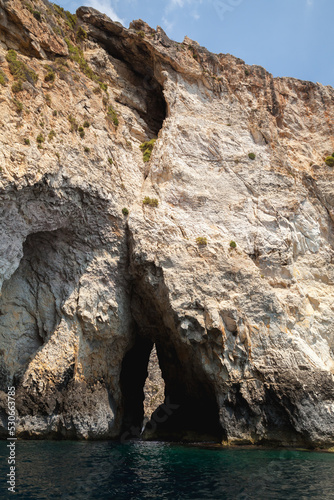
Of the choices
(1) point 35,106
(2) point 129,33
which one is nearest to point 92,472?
(1) point 35,106

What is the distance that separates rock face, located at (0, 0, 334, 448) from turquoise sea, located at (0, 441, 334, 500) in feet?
11.4

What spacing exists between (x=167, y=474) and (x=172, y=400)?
1505 centimetres

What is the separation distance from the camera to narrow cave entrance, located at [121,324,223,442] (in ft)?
74.7

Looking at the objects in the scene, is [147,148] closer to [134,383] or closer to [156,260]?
[156,260]

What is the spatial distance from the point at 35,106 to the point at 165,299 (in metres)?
13.4

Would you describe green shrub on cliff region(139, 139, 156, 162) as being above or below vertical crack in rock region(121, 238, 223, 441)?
above

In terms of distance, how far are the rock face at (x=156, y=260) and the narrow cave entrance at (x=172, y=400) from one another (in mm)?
153

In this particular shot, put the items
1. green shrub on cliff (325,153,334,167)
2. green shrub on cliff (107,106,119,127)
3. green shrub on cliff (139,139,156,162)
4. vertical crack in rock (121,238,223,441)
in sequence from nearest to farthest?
vertical crack in rock (121,238,223,441), green shrub on cliff (107,106,119,127), green shrub on cliff (139,139,156,162), green shrub on cliff (325,153,334,167)

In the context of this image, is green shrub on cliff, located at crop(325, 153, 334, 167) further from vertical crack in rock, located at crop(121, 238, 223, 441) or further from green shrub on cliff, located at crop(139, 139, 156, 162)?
vertical crack in rock, located at crop(121, 238, 223, 441)

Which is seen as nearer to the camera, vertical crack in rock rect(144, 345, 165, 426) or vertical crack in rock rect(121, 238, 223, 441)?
vertical crack in rock rect(121, 238, 223, 441)

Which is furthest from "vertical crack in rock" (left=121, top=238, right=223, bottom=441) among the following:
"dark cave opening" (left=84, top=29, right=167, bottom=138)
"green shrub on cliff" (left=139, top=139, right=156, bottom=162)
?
"dark cave opening" (left=84, top=29, right=167, bottom=138)

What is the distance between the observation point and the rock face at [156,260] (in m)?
19.2

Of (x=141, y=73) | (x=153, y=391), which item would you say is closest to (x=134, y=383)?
(x=153, y=391)

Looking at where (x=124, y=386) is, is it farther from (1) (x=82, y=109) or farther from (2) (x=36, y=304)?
(1) (x=82, y=109)
